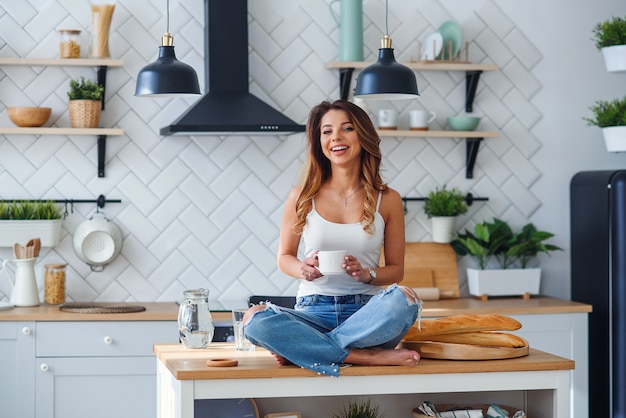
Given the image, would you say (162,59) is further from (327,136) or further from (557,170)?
(557,170)

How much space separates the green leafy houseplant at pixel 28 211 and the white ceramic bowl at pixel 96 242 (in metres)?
0.16

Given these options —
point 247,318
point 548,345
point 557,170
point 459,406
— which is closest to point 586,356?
point 548,345

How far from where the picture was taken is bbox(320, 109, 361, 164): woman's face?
309 centimetres

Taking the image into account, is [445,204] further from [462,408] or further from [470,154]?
[462,408]

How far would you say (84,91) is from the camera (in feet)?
15.0

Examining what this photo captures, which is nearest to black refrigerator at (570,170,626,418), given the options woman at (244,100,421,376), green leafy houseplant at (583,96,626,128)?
green leafy houseplant at (583,96,626,128)

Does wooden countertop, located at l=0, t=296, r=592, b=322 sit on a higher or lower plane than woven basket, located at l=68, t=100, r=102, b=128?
lower

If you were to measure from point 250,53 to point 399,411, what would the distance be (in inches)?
97.4

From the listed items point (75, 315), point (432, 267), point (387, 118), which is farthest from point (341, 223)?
point (432, 267)

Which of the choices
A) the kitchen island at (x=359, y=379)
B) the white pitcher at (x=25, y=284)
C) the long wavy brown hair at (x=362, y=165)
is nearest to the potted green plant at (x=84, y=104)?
the white pitcher at (x=25, y=284)

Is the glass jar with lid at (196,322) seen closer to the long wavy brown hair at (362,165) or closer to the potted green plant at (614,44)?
the long wavy brown hair at (362,165)

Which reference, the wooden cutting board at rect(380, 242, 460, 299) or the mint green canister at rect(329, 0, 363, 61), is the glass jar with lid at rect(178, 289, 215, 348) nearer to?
the wooden cutting board at rect(380, 242, 460, 299)

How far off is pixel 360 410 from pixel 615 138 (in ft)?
8.40

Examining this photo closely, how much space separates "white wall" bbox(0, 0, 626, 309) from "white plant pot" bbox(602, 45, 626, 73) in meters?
0.42
